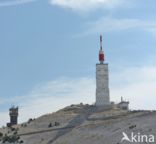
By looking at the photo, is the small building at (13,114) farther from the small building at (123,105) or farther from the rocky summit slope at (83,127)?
the small building at (123,105)

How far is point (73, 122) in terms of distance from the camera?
115m

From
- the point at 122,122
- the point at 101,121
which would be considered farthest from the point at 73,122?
the point at 122,122

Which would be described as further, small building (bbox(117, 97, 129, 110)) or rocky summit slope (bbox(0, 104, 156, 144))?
small building (bbox(117, 97, 129, 110))

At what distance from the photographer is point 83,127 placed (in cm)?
10719

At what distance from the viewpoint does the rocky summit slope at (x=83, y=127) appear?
3816 inches

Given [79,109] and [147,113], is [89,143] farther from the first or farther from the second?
[79,109]

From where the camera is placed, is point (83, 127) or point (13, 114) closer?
point (83, 127)

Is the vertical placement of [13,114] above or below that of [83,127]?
above

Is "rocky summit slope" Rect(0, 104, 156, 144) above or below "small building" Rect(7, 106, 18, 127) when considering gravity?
below

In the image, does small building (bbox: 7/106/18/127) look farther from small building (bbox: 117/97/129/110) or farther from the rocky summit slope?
small building (bbox: 117/97/129/110)

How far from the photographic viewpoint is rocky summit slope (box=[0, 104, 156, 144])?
9694cm

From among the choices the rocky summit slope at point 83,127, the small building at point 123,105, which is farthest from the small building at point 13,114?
the small building at point 123,105

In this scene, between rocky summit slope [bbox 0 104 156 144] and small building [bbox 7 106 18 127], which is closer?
rocky summit slope [bbox 0 104 156 144]

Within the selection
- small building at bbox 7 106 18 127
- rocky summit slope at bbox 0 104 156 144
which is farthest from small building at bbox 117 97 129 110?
small building at bbox 7 106 18 127
